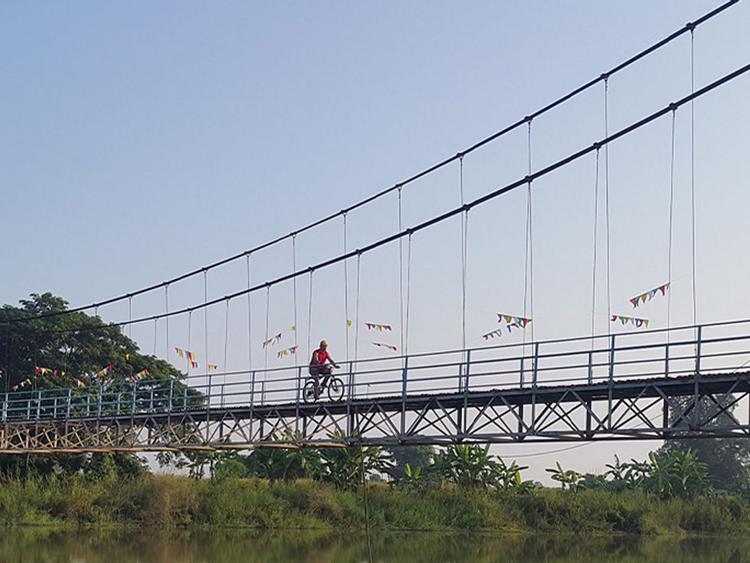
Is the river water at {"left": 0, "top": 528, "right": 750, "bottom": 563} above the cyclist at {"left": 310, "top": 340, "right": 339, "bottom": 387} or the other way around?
the other way around

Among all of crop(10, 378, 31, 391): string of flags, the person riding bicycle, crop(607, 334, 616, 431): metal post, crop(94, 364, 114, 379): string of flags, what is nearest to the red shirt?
the person riding bicycle

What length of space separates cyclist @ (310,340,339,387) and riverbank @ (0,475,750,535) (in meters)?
13.0

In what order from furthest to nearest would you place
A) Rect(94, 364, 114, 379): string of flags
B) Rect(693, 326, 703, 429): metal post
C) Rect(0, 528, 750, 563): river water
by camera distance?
Rect(94, 364, 114, 379): string of flags
Rect(0, 528, 750, 563): river water
Rect(693, 326, 703, 429): metal post

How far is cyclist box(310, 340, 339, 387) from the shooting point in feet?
92.4

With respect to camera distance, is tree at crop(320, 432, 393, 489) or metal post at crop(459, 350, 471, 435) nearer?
metal post at crop(459, 350, 471, 435)

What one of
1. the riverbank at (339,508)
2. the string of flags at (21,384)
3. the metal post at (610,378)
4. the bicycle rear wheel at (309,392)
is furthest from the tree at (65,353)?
the metal post at (610,378)

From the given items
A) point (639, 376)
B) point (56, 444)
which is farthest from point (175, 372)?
point (639, 376)

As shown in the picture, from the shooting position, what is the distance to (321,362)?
2844 cm

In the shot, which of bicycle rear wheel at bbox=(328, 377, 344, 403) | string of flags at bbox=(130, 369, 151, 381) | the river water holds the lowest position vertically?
the river water

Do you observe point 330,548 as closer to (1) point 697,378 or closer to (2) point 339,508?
(2) point 339,508

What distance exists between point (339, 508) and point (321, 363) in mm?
18539

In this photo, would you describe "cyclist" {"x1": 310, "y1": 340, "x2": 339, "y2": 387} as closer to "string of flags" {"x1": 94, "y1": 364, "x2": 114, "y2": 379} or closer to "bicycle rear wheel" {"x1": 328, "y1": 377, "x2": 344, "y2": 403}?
"bicycle rear wheel" {"x1": 328, "y1": 377, "x2": 344, "y2": 403}

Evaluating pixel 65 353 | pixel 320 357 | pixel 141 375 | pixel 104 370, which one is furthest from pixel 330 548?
pixel 65 353

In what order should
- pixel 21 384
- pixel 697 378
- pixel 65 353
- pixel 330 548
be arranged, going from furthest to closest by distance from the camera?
pixel 65 353
pixel 21 384
pixel 330 548
pixel 697 378
